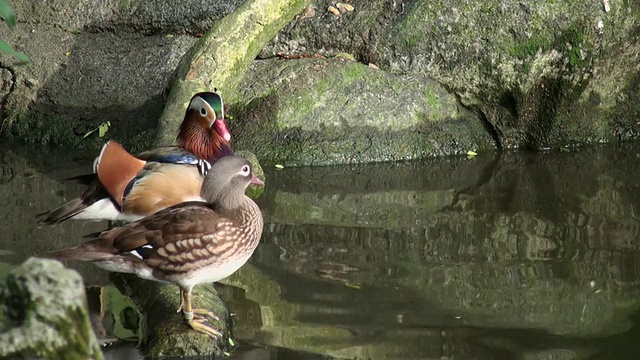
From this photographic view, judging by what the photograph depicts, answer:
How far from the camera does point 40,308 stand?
2.58 metres

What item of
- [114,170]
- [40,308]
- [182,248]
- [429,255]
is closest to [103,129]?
[114,170]

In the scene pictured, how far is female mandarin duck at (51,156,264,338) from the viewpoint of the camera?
405 centimetres

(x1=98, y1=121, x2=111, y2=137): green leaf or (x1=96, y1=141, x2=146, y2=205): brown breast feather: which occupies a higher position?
(x1=98, y1=121, x2=111, y2=137): green leaf

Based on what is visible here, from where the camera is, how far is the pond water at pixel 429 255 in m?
4.47

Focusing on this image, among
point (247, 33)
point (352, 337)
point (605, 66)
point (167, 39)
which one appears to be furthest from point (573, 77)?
point (352, 337)

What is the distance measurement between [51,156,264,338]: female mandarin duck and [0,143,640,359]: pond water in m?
0.41

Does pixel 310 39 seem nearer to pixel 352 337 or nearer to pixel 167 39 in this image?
pixel 167 39

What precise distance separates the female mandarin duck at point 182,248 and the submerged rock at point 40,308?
4.53 feet

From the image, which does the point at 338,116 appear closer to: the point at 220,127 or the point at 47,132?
the point at 220,127

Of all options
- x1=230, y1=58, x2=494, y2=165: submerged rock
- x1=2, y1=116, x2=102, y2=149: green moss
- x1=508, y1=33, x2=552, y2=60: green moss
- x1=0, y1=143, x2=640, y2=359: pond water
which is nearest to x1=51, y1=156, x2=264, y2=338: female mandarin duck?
x1=0, y1=143, x2=640, y2=359: pond water

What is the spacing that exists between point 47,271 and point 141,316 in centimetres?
199

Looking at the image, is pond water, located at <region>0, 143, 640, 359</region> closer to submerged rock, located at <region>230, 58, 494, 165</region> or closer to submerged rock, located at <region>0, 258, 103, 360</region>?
submerged rock, located at <region>230, 58, 494, 165</region>

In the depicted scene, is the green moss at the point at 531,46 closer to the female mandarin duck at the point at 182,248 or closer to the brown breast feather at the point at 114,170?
the brown breast feather at the point at 114,170

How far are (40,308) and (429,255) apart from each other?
10.6 feet
